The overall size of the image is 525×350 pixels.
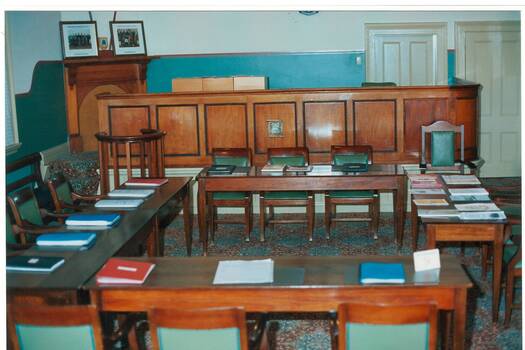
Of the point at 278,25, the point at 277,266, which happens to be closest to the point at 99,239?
the point at 277,266

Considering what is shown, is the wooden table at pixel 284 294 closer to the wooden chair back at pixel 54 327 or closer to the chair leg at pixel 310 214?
the wooden chair back at pixel 54 327

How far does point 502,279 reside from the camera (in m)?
5.08

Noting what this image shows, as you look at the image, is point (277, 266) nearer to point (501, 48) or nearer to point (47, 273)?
point (47, 273)

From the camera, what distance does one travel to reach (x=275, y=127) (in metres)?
8.08

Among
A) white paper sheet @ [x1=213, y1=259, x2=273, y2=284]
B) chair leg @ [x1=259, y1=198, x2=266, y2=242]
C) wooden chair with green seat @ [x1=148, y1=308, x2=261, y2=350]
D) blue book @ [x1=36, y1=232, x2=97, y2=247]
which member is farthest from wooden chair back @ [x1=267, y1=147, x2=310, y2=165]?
wooden chair with green seat @ [x1=148, y1=308, x2=261, y2=350]

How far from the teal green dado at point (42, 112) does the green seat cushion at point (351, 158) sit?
366 cm

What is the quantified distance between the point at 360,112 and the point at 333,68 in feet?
9.39

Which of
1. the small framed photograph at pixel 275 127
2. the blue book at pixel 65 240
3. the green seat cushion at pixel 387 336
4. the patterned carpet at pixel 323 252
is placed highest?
the small framed photograph at pixel 275 127

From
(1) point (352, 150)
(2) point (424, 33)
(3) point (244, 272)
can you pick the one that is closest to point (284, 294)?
(3) point (244, 272)

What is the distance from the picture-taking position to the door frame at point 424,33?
1054 cm

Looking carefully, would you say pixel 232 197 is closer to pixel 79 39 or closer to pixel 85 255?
pixel 85 255

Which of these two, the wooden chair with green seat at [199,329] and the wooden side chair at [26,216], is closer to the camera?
the wooden chair with green seat at [199,329]

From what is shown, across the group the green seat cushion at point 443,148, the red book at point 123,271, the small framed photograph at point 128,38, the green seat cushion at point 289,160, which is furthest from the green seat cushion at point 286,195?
the small framed photograph at point 128,38

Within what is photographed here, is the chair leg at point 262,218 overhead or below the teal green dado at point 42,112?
below
